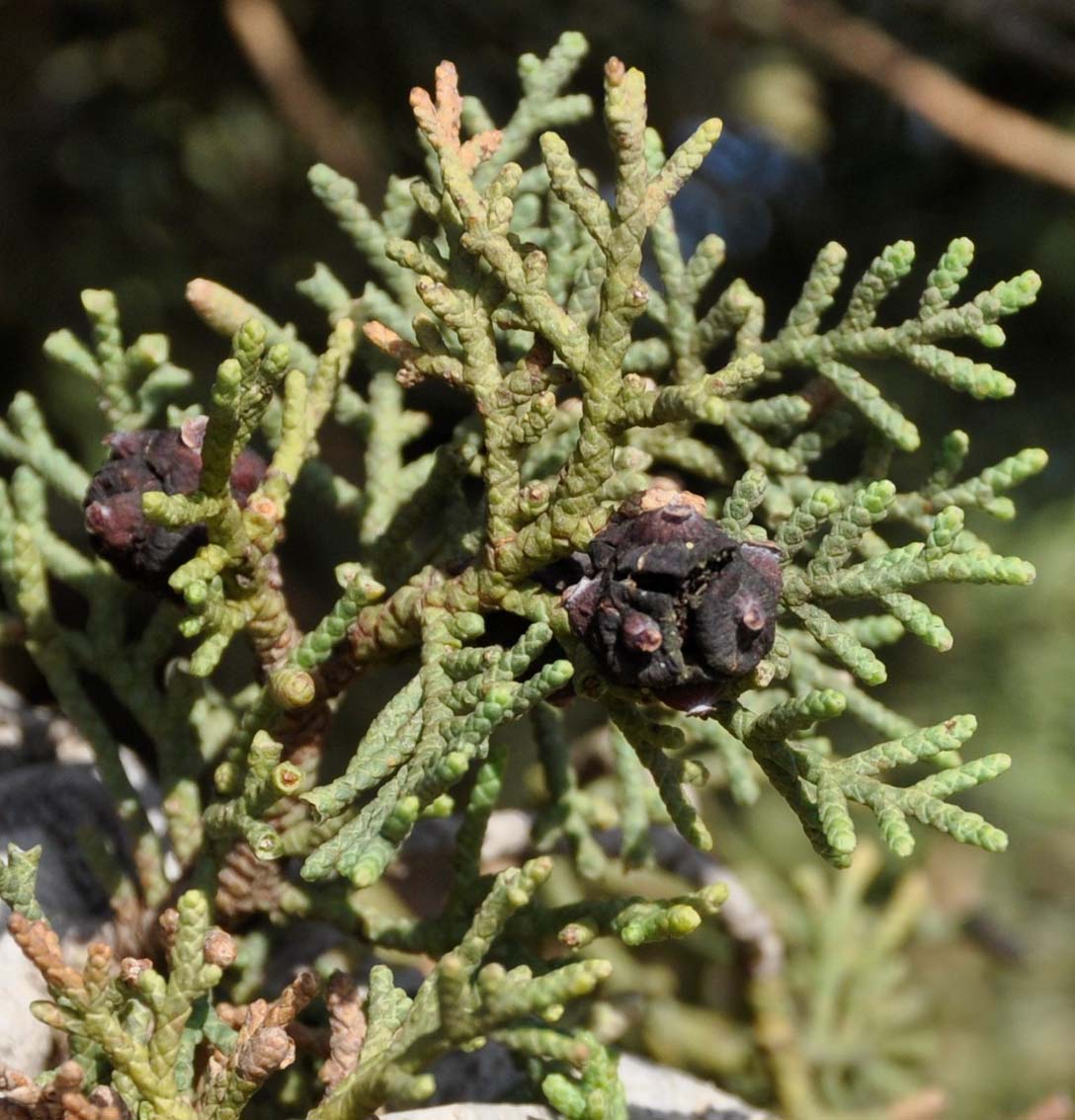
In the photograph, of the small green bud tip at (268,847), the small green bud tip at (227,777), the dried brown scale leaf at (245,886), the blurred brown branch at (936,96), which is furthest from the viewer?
the blurred brown branch at (936,96)

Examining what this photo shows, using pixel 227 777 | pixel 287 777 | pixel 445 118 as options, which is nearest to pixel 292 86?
pixel 445 118

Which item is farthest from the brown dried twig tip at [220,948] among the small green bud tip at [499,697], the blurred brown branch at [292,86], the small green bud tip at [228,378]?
the blurred brown branch at [292,86]

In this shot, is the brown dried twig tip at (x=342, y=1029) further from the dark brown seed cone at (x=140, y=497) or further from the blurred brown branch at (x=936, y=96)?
the blurred brown branch at (x=936, y=96)

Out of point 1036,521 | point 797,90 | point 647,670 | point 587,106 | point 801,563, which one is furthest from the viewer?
point 797,90

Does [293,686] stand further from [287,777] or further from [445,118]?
[445,118]

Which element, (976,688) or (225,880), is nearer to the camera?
(225,880)

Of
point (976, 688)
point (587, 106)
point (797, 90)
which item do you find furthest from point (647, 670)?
point (797, 90)

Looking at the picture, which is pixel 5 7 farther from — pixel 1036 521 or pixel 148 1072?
pixel 148 1072
